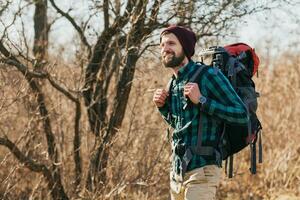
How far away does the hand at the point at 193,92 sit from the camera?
3.57 meters

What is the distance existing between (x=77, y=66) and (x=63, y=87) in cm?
27

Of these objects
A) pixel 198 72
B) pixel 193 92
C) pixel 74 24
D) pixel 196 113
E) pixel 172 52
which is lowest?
pixel 196 113

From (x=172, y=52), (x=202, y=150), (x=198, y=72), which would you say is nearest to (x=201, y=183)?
(x=202, y=150)

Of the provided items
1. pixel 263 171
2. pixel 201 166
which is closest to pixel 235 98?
pixel 201 166

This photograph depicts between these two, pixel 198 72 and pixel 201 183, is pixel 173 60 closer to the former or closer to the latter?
pixel 198 72

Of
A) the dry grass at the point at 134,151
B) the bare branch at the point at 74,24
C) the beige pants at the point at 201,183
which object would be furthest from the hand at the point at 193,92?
the bare branch at the point at 74,24

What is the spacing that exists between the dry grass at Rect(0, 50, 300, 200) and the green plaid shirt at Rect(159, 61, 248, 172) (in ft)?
7.11

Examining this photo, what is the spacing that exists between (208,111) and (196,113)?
10 cm

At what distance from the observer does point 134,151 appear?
23.1 feet

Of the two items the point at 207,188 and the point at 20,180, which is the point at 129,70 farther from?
the point at 207,188

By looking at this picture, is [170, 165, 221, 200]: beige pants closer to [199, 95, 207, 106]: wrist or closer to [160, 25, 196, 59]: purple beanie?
[199, 95, 207, 106]: wrist

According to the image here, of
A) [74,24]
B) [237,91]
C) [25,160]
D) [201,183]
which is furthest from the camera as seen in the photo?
[74,24]

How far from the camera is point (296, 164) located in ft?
27.5

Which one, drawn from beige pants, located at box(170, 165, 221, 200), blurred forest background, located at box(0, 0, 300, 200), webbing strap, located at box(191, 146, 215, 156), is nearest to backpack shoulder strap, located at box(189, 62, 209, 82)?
webbing strap, located at box(191, 146, 215, 156)
